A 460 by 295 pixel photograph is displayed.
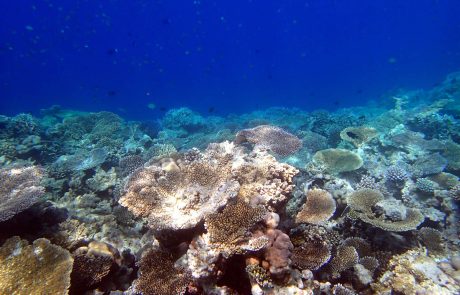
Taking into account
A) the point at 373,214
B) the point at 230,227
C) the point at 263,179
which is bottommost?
the point at 373,214

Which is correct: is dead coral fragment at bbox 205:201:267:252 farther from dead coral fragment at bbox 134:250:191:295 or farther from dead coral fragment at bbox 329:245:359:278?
dead coral fragment at bbox 329:245:359:278

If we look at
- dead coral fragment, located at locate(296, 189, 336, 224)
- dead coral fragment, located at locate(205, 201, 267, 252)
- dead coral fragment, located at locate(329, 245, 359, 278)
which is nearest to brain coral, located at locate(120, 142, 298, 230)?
dead coral fragment, located at locate(205, 201, 267, 252)

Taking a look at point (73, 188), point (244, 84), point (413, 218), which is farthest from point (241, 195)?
point (244, 84)

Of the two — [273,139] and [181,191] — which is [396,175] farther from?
[181,191]

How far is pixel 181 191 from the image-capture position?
204 inches

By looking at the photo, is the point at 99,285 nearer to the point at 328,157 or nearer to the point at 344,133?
the point at 328,157

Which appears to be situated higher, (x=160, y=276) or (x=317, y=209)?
(x=160, y=276)

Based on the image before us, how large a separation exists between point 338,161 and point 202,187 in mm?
Result: 5599

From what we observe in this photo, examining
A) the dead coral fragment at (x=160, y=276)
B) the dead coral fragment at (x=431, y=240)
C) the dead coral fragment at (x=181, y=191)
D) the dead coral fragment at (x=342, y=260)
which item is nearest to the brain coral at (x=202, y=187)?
the dead coral fragment at (x=181, y=191)

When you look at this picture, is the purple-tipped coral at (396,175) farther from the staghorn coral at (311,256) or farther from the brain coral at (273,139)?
the staghorn coral at (311,256)

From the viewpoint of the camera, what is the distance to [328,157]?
30.2ft

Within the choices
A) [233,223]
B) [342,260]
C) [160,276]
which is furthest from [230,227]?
[342,260]

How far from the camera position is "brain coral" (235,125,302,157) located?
7.87 m

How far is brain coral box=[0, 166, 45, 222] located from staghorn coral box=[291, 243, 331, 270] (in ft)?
14.8
